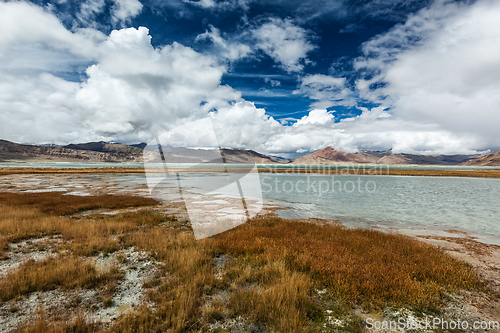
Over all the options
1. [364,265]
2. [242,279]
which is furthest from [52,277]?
[364,265]

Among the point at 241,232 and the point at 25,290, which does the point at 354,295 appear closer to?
the point at 241,232

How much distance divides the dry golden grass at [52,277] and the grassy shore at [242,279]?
28mm

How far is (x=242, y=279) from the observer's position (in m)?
7.06

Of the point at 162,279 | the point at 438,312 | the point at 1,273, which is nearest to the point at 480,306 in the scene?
the point at 438,312

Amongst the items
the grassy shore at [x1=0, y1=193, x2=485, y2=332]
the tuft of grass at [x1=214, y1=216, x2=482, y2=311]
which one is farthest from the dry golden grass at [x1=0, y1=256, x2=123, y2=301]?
the tuft of grass at [x1=214, y1=216, x2=482, y2=311]

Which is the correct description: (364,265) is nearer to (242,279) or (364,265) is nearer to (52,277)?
(242,279)

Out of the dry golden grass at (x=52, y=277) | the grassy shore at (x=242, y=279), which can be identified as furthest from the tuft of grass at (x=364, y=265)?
the dry golden grass at (x=52, y=277)

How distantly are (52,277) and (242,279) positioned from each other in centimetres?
596

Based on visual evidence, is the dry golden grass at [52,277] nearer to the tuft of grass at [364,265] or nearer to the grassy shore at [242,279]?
the grassy shore at [242,279]

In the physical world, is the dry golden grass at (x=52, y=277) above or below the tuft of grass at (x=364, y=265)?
above

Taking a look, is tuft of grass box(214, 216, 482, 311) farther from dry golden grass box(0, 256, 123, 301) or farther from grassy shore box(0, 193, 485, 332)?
dry golden grass box(0, 256, 123, 301)

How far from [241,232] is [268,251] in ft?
12.3

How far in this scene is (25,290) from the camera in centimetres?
605

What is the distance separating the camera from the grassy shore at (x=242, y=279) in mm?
5104
